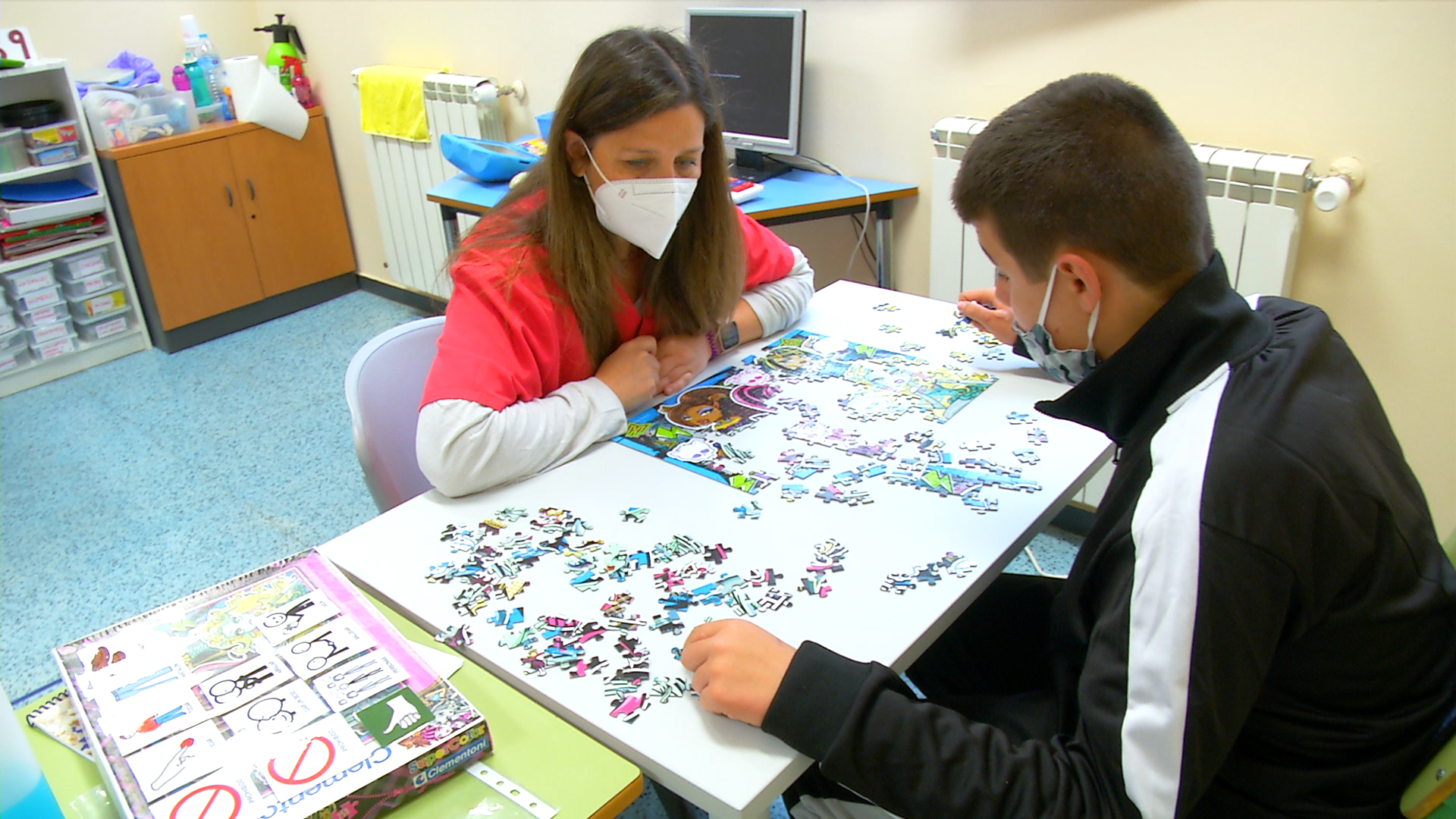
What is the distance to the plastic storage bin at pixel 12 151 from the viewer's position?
342cm

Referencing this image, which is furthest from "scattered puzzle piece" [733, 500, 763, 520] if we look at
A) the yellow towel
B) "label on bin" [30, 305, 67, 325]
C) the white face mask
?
"label on bin" [30, 305, 67, 325]

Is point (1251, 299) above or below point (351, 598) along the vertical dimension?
above

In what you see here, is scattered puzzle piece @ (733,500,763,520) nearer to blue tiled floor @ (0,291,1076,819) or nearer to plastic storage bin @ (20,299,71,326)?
blue tiled floor @ (0,291,1076,819)

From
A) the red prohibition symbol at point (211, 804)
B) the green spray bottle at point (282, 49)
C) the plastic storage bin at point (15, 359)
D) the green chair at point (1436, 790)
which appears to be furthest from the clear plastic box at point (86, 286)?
the green chair at point (1436, 790)

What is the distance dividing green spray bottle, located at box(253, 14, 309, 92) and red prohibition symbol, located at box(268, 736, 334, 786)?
13.0 feet

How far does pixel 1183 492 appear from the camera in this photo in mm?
792

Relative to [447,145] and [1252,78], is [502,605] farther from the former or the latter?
[447,145]

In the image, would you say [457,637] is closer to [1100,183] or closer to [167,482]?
[1100,183]

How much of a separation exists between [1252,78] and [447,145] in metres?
2.21

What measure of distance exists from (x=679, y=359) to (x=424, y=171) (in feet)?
8.90

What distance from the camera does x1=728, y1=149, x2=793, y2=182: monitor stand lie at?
9.16 ft

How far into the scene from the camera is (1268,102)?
2.02m

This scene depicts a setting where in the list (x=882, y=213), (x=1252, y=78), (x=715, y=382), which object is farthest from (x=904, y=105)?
(x=715, y=382)

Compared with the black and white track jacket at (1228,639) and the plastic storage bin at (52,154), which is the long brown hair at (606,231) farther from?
the plastic storage bin at (52,154)
